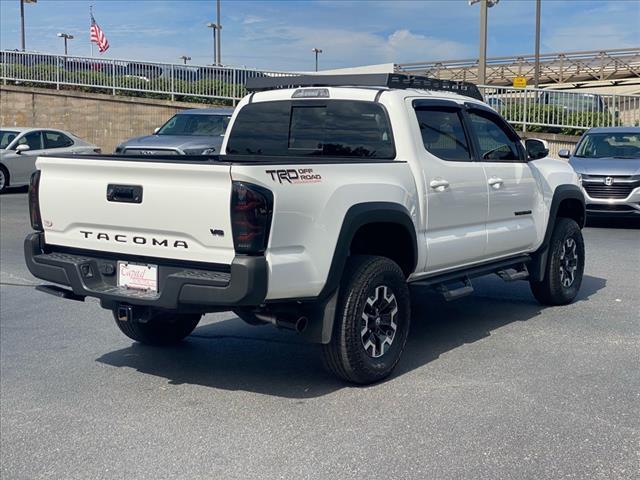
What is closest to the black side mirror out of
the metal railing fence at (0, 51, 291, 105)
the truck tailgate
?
the truck tailgate

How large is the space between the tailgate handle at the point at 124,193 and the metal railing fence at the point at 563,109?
18.9 meters

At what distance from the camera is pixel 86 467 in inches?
171

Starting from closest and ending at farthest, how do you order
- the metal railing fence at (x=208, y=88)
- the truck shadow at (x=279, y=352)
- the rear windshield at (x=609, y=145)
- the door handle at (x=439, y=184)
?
the truck shadow at (x=279, y=352), the door handle at (x=439, y=184), the rear windshield at (x=609, y=145), the metal railing fence at (x=208, y=88)

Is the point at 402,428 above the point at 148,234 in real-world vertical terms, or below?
below

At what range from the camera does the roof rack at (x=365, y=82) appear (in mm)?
6223

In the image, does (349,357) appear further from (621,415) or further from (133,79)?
(133,79)

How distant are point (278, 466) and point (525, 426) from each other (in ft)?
4.72

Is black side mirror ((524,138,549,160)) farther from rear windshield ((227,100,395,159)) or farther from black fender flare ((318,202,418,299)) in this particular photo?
black fender flare ((318,202,418,299))

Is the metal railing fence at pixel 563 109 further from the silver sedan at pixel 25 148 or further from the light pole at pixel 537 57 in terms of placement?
the light pole at pixel 537 57

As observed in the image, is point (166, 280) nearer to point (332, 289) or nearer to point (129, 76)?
point (332, 289)

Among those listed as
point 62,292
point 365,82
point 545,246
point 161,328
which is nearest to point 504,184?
point 545,246

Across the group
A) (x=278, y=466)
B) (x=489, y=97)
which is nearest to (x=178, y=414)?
(x=278, y=466)

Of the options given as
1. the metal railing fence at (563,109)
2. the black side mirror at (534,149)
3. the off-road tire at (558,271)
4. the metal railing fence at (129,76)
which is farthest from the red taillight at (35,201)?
the metal railing fence at (129,76)

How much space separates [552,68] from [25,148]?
27306 millimetres
